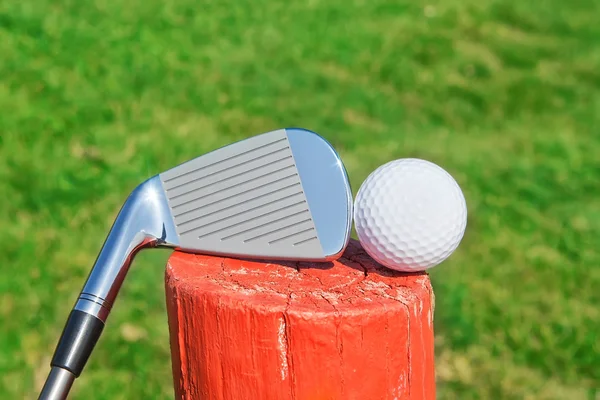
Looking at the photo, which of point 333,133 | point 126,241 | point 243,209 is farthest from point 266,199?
point 333,133

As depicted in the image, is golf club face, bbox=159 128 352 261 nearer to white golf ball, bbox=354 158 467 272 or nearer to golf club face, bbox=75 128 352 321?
golf club face, bbox=75 128 352 321

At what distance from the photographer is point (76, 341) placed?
1.68m

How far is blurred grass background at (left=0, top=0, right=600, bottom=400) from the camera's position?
330 centimetres

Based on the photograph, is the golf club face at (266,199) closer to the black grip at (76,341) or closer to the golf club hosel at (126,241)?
the golf club hosel at (126,241)

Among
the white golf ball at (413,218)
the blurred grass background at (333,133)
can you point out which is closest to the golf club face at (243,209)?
the white golf ball at (413,218)

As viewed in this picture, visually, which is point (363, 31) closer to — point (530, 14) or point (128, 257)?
point (530, 14)

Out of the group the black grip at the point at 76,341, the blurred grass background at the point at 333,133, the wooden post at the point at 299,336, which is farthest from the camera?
the blurred grass background at the point at 333,133

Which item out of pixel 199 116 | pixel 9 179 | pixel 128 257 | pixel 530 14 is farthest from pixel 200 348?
pixel 530 14

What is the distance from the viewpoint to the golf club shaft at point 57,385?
1642mm

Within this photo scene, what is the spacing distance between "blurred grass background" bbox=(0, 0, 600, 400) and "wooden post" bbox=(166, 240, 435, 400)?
143 cm

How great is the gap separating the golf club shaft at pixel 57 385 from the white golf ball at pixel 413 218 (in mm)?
719

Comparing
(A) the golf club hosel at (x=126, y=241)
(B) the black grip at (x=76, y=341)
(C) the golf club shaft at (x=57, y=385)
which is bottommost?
(C) the golf club shaft at (x=57, y=385)

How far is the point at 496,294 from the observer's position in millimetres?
3600

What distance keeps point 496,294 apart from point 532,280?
0.24 m
